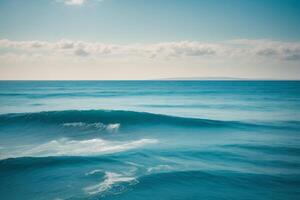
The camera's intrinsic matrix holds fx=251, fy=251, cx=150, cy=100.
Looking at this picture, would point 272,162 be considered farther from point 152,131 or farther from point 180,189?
point 152,131

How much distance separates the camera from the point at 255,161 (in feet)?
34.5

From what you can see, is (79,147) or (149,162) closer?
(149,162)

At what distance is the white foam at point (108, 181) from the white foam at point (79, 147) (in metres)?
3.04

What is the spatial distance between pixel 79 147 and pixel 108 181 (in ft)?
17.5

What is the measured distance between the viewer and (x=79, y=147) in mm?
13156

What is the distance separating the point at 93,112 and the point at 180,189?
1710cm

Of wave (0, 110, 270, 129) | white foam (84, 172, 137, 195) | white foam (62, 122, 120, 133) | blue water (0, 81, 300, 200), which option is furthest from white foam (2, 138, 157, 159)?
wave (0, 110, 270, 129)

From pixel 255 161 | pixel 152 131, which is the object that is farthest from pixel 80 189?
pixel 152 131

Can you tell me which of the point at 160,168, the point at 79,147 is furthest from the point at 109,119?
the point at 160,168

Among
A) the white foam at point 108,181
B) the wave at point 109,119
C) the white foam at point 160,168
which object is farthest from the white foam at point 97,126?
the white foam at point 108,181

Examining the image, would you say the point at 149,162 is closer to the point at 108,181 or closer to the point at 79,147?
the point at 108,181

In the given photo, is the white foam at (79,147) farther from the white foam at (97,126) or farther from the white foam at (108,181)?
the white foam at (97,126)

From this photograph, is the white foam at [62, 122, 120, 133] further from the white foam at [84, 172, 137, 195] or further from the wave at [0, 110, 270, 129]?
the white foam at [84, 172, 137, 195]

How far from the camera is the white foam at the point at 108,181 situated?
7578mm
